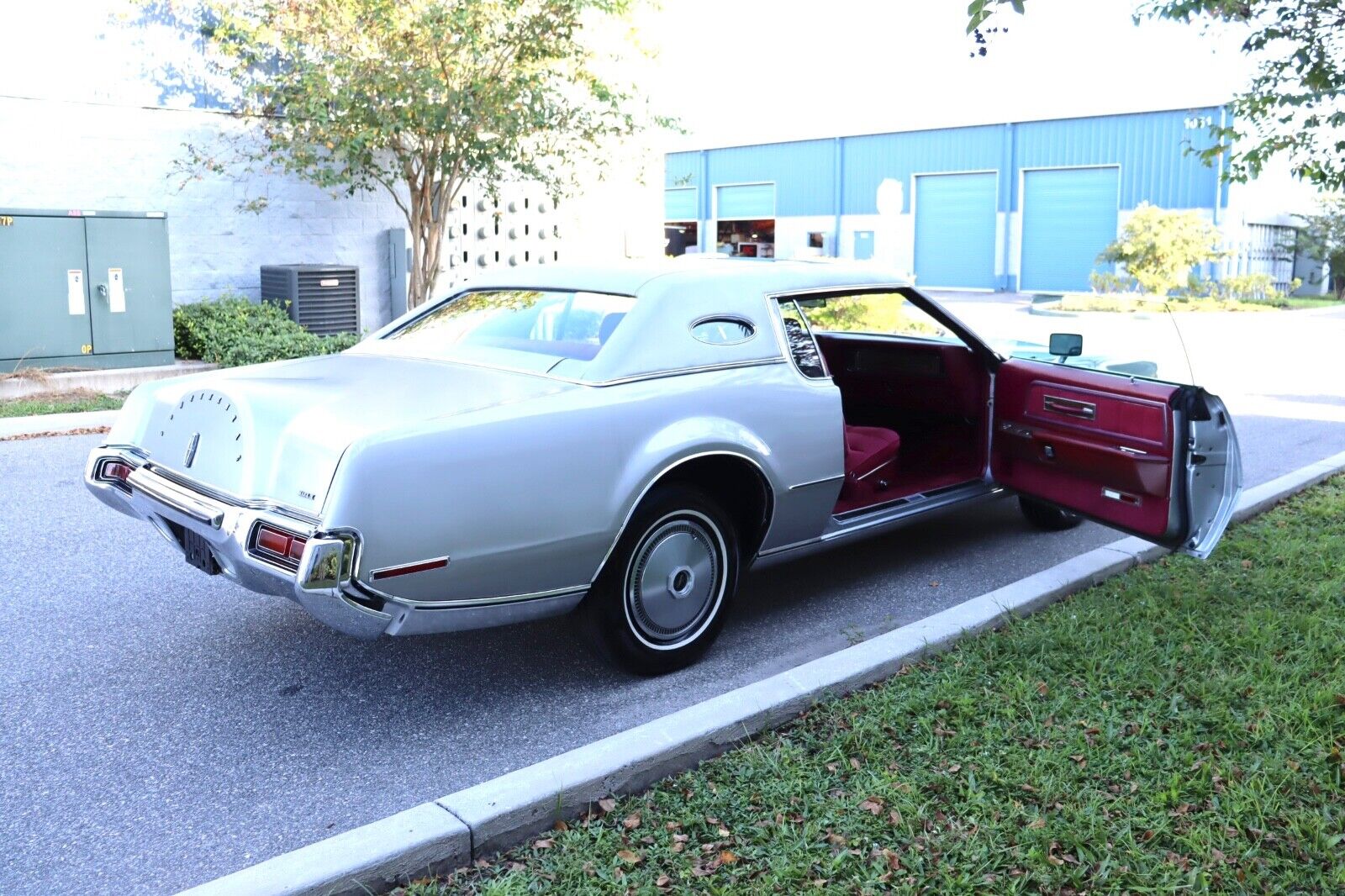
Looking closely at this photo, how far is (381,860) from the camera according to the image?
2889 millimetres

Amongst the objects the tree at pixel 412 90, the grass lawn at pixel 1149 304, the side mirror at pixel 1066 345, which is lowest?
the grass lawn at pixel 1149 304

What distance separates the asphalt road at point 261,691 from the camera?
3.25 m

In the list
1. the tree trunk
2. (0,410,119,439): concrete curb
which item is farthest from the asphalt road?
the tree trunk

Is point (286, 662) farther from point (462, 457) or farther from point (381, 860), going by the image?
point (381, 860)

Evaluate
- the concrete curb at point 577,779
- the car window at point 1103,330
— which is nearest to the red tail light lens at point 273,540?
the concrete curb at point 577,779

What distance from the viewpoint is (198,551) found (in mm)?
3967

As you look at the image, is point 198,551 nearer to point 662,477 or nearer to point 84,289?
point 662,477

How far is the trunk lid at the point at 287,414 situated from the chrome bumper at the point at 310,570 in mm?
68

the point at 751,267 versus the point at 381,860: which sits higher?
the point at 751,267

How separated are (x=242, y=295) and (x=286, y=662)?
1009 cm

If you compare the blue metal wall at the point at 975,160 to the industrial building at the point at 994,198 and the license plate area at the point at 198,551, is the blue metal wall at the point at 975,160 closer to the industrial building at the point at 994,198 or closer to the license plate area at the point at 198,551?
the industrial building at the point at 994,198

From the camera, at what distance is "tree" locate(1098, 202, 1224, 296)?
28.2m

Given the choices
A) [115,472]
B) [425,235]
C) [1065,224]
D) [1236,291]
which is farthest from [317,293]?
[1065,224]

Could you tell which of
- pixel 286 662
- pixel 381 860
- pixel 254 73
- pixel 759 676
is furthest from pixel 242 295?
pixel 381 860
